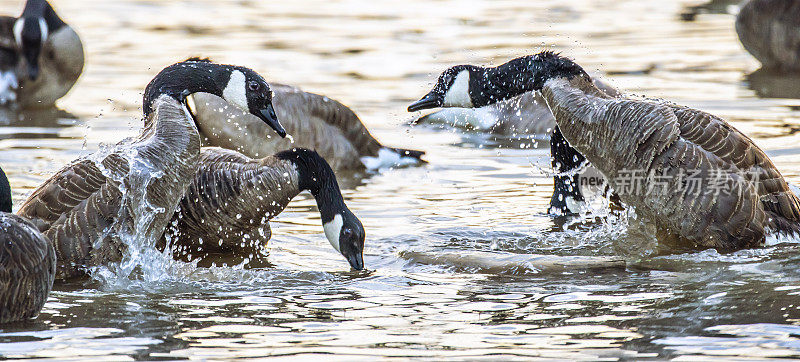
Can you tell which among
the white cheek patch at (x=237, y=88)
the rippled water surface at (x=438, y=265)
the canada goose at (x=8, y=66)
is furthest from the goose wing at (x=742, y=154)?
the canada goose at (x=8, y=66)

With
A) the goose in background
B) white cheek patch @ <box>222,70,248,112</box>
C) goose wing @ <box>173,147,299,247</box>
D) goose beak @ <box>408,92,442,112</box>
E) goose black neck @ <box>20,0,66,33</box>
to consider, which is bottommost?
the goose in background

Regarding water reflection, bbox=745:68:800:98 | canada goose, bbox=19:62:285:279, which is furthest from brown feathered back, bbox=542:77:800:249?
water reflection, bbox=745:68:800:98

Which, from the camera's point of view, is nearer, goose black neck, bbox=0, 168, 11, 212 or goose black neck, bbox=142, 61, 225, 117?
goose black neck, bbox=0, 168, 11, 212

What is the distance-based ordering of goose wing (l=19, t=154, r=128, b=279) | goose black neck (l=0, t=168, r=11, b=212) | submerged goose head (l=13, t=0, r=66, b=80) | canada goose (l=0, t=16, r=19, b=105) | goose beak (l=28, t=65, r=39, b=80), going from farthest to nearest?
canada goose (l=0, t=16, r=19, b=105) → goose beak (l=28, t=65, r=39, b=80) → submerged goose head (l=13, t=0, r=66, b=80) → goose wing (l=19, t=154, r=128, b=279) → goose black neck (l=0, t=168, r=11, b=212)

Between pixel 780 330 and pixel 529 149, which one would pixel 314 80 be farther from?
pixel 780 330

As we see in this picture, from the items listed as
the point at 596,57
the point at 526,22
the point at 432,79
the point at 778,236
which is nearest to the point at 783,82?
the point at 596,57

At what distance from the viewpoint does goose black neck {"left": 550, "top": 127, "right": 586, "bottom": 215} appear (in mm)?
8484

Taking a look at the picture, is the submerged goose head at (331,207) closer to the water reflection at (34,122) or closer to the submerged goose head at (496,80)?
the submerged goose head at (496,80)

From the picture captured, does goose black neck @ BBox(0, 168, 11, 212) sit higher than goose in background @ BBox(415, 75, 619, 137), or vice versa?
goose black neck @ BBox(0, 168, 11, 212)

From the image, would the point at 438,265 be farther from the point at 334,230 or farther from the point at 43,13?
the point at 43,13

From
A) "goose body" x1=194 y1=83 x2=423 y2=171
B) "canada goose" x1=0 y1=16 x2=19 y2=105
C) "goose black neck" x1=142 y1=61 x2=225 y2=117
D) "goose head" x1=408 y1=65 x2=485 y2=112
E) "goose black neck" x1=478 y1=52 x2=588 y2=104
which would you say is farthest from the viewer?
"canada goose" x1=0 y1=16 x2=19 y2=105

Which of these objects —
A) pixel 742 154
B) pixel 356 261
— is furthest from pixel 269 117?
pixel 742 154

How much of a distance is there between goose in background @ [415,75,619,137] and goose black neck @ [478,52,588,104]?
319 centimetres

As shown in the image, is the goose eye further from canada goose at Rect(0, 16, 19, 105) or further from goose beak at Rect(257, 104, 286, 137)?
canada goose at Rect(0, 16, 19, 105)
